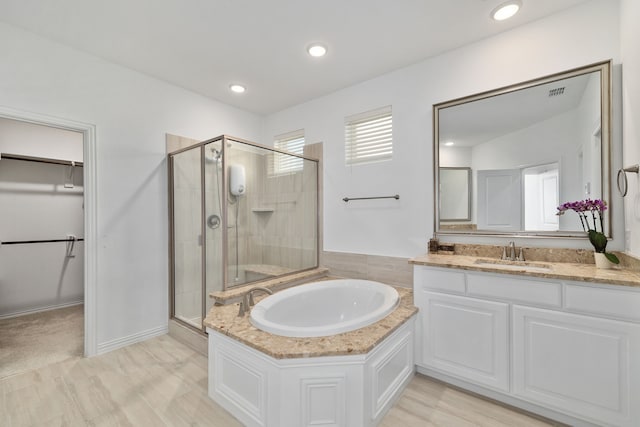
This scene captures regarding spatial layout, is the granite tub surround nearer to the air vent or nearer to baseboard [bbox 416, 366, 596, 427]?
baseboard [bbox 416, 366, 596, 427]

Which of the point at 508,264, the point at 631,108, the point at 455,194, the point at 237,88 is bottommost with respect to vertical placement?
the point at 508,264

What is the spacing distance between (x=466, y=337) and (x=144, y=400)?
2.24 m

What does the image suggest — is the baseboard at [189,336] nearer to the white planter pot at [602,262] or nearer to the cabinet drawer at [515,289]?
the cabinet drawer at [515,289]

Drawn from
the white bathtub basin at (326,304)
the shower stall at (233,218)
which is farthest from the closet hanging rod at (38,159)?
the white bathtub basin at (326,304)

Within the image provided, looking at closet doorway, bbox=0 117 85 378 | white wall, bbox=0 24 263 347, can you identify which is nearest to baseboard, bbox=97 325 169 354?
white wall, bbox=0 24 263 347

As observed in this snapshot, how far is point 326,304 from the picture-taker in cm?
257

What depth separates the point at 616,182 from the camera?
1780mm

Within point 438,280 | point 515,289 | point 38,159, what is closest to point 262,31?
point 438,280

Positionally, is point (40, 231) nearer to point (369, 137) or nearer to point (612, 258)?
point (369, 137)

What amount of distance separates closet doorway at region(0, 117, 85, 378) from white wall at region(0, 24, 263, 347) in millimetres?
873

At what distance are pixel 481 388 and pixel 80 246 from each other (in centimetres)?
489

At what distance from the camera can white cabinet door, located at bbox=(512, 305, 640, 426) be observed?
1440 millimetres

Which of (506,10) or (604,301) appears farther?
(506,10)

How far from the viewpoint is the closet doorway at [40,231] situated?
10.6 ft
